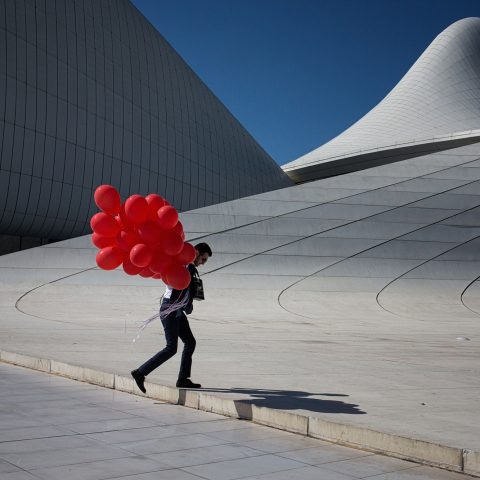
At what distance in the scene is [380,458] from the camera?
447 cm

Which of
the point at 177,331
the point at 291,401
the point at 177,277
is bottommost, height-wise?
the point at 291,401

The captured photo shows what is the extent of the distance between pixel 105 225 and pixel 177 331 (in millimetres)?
1188

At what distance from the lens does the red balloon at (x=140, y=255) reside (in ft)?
20.9

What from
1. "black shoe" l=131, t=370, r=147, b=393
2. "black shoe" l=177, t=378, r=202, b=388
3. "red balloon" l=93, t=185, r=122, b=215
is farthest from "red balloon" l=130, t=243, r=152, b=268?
"black shoe" l=177, t=378, r=202, b=388

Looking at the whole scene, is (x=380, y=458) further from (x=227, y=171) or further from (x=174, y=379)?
(x=227, y=171)

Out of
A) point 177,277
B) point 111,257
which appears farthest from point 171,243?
point 111,257

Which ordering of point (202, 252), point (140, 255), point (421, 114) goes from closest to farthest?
point (140, 255) → point (202, 252) → point (421, 114)

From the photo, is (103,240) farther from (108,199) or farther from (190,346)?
(190,346)

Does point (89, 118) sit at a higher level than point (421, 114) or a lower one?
lower

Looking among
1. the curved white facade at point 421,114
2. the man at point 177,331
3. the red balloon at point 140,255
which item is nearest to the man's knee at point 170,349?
the man at point 177,331

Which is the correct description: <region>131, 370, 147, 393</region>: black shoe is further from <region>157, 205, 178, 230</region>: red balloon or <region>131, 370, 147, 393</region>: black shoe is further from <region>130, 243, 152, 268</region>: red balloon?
<region>157, 205, 178, 230</region>: red balloon

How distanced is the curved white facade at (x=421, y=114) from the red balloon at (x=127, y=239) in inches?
1408

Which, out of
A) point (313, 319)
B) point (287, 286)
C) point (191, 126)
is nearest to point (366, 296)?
point (287, 286)

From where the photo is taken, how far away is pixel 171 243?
6395 millimetres
